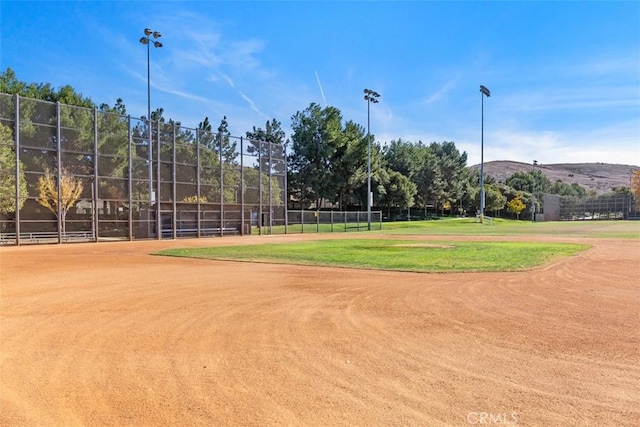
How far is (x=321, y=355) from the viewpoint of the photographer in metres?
5.62

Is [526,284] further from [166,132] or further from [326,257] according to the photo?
[166,132]

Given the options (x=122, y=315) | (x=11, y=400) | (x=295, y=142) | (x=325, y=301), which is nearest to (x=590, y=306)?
(x=325, y=301)

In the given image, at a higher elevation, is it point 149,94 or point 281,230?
point 149,94

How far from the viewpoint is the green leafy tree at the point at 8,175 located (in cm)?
2792

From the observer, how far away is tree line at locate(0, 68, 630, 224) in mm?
45938

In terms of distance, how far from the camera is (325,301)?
29.9 feet

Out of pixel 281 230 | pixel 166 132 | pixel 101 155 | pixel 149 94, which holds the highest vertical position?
pixel 149 94

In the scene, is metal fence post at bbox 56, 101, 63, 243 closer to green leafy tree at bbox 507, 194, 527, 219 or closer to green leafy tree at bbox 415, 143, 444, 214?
green leafy tree at bbox 415, 143, 444, 214

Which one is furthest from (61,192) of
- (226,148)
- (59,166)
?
(226,148)

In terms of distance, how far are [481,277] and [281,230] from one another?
115 ft

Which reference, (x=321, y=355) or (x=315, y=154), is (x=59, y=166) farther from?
(x=315, y=154)

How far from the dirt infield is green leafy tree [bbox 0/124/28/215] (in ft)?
69.2

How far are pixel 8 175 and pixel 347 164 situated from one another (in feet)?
173

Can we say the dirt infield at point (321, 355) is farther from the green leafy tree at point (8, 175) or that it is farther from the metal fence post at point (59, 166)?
the metal fence post at point (59, 166)
